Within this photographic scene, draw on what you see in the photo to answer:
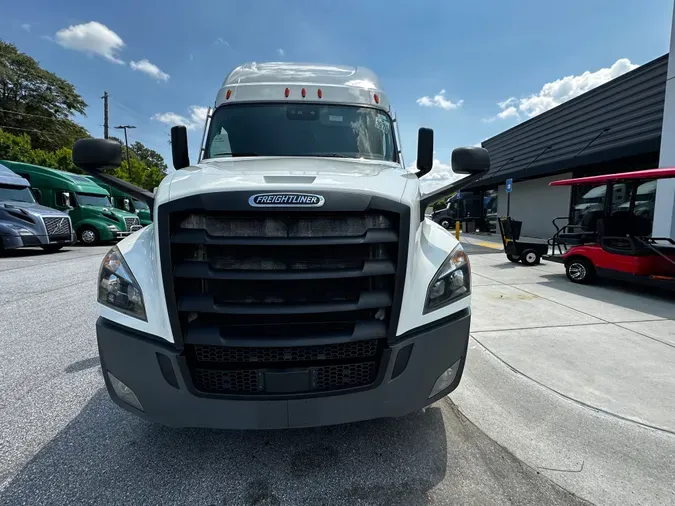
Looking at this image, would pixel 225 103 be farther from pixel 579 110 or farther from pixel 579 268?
pixel 579 110

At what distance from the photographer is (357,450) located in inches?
85.6

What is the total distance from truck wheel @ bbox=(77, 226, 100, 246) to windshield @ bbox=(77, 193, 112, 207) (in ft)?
3.77

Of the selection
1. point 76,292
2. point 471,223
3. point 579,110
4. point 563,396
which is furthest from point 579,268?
point 471,223

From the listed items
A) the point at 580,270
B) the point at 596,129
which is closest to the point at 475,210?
the point at 596,129

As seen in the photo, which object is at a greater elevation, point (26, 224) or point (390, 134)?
point (390, 134)

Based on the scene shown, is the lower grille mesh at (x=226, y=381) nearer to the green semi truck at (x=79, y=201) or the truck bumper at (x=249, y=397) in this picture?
the truck bumper at (x=249, y=397)

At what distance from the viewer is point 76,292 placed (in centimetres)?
635

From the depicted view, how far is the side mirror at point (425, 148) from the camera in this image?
10.7 feet

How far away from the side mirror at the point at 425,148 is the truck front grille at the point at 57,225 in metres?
13.5

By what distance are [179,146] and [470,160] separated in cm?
265

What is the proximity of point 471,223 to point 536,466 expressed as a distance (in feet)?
70.1

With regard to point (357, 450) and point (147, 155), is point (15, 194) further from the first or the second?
point (147, 155)

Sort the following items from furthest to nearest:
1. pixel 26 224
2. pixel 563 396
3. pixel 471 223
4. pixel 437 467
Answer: pixel 471 223 → pixel 26 224 → pixel 563 396 → pixel 437 467

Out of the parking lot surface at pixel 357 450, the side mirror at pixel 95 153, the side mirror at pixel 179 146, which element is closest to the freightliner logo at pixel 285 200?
the side mirror at pixel 95 153
